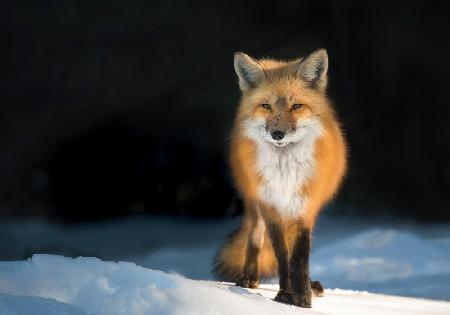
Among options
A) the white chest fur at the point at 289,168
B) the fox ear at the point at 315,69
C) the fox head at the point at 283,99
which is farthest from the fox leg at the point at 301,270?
the fox ear at the point at 315,69

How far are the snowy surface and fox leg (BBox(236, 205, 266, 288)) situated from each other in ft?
1.67

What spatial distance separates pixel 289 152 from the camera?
3264 millimetres

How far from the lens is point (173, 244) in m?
5.72

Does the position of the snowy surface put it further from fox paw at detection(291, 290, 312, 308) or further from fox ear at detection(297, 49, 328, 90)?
fox ear at detection(297, 49, 328, 90)

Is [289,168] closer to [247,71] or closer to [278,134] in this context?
[278,134]

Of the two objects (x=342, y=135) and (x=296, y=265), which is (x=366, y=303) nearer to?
(x=296, y=265)

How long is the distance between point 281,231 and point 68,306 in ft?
4.10

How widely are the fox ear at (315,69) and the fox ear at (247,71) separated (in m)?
0.21

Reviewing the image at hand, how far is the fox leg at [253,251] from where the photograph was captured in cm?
368

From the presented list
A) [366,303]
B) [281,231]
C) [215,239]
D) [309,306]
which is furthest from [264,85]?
[215,239]

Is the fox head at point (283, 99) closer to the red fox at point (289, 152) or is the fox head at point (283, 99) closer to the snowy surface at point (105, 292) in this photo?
the red fox at point (289, 152)

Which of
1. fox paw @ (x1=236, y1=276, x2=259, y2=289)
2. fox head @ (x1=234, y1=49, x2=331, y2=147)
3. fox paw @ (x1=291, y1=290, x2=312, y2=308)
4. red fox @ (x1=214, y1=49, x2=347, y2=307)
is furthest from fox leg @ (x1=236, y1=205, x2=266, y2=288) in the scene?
fox head @ (x1=234, y1=49, x2=331, y2=147)

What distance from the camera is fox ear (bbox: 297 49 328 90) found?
331cm

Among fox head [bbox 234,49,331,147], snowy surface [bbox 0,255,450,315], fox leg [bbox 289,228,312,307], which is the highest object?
fox head [bbox 234,49,331,147]
